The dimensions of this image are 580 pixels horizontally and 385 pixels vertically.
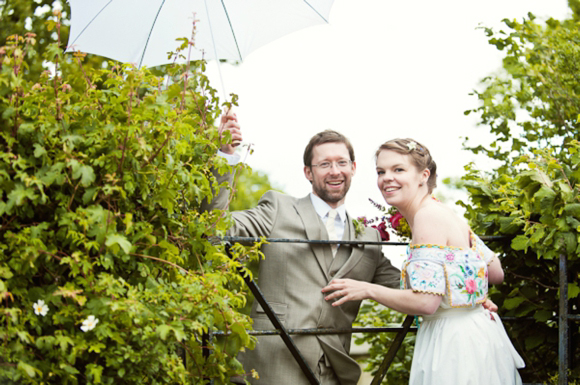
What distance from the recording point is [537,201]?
3.24 m

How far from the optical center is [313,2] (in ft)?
12.7

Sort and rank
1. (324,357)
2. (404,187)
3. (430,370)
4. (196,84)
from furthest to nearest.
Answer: (324,357), (404,187), (430,370), (196,84)

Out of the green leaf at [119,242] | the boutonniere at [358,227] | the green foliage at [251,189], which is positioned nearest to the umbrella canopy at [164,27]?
the boutonniere at [358,227]

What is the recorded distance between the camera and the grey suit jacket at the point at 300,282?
3336mm

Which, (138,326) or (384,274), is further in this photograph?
(384,274)

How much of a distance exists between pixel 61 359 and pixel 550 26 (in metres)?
4.93

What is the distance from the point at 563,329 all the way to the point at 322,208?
1439mm

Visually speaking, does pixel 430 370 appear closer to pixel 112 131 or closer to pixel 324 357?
pixel 324 357

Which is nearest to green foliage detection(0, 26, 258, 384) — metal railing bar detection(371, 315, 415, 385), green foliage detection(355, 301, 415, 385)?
metal railing bar detection(371, 315, 415, 385)

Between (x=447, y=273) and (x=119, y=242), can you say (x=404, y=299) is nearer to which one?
(x=447, y=273)

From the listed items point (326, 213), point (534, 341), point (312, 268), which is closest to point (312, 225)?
point (326, 213)

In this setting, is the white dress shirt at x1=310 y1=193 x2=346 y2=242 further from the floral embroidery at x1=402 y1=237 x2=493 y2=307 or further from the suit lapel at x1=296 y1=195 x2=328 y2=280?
the floral embroidery at x1=402 y1=237 x2=493 y2=307

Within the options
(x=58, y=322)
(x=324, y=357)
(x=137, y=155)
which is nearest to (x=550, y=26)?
(x=324, y=357)

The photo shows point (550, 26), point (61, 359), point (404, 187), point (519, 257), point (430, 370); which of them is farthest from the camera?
point (550, 26)
